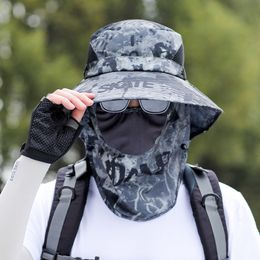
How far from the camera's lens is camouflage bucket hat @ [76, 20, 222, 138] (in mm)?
2439

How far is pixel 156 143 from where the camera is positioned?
2611 mm

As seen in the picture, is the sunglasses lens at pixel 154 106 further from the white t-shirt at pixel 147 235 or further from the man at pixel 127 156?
the white t-shirt at pixel 147 235

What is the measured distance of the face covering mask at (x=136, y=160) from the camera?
2.57 meters

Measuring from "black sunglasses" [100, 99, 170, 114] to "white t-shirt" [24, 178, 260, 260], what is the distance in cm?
31

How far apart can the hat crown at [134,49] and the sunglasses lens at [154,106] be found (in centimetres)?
10

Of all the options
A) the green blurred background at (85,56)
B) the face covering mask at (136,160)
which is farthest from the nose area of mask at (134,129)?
the green blurred background at (85,56)

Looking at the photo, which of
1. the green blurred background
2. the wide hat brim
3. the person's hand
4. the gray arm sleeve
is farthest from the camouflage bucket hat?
the green blurred background

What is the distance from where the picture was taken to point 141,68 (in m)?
2.55

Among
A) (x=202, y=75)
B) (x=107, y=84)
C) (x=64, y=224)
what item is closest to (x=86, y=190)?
(x=64, y=224)

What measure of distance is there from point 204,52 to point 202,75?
478 mm

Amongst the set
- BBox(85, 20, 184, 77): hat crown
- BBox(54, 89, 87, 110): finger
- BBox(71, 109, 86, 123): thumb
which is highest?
BBox(85, 20, 184, 77): hat crown

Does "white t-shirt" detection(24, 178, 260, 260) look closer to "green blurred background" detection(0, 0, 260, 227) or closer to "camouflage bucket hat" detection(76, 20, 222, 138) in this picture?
"camouflage bucket hat" detection(76, 20, 222, 138)

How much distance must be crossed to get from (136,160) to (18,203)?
0.48m

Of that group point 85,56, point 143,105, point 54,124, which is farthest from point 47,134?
point 85,56
